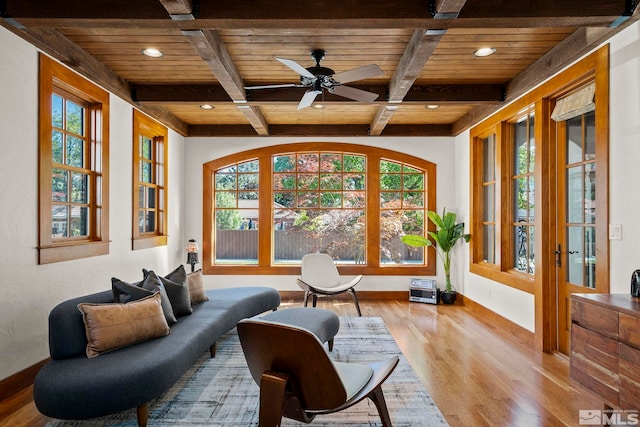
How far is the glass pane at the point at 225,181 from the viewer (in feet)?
21.6

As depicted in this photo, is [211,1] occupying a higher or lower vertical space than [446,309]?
higher

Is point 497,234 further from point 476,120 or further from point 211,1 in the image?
point 211,1

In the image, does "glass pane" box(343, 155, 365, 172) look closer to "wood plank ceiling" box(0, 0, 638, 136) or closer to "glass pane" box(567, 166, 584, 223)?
"wood plank ceiling" box(0, 0, 638, 136)

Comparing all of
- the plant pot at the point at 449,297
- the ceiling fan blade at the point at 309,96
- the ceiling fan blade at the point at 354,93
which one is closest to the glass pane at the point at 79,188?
the ceiling fan blade at the point at 309,96

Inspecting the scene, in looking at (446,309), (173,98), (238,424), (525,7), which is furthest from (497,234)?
(173,98)

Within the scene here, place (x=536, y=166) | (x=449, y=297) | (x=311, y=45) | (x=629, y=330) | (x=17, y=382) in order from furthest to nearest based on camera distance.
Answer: (x=449, y=297) < (x=536, y=166) < (x=311, y=45) < (x=17, y=382) < (x=629, y=330)

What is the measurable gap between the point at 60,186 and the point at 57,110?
66 cm

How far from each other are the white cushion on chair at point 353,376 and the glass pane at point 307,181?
4380mm

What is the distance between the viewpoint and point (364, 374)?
226cm

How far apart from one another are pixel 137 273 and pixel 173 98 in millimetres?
2032

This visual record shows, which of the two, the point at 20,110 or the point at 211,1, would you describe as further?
the point at 20,110

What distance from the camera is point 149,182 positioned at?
5367 millimetres

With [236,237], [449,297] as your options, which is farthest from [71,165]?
[449,297]

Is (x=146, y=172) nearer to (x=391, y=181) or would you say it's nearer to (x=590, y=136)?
(x=391, y=181)
